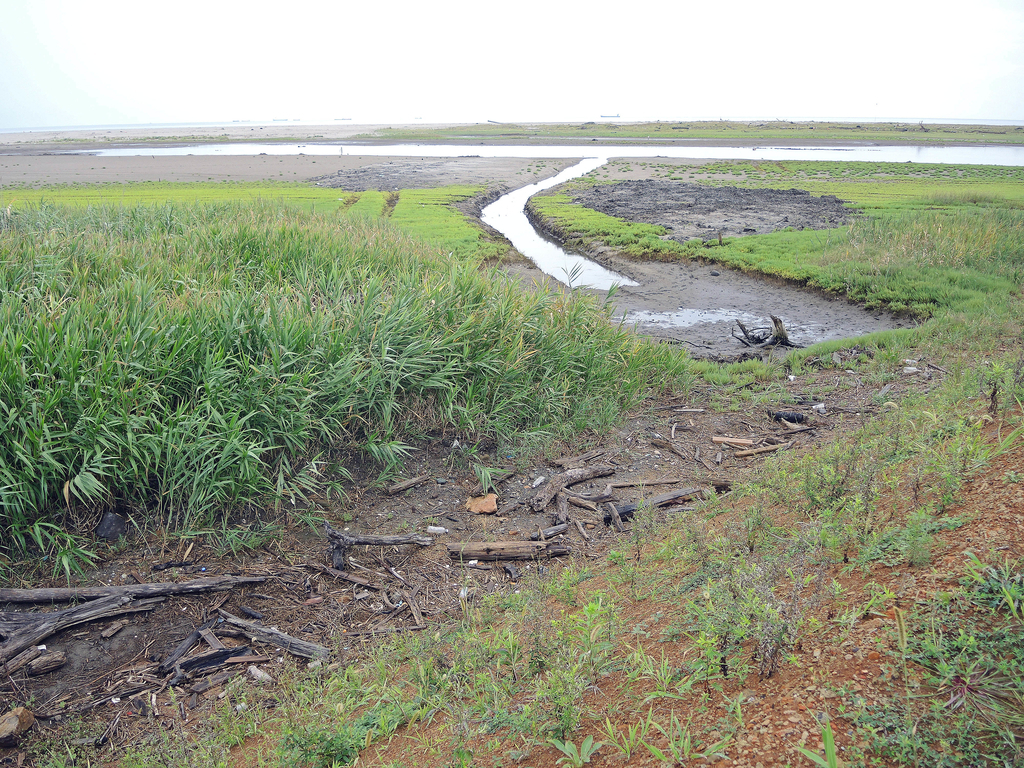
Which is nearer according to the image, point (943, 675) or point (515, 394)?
point (943, 675)

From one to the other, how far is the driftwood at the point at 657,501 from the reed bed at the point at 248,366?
1848 millimetres

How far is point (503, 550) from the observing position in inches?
230

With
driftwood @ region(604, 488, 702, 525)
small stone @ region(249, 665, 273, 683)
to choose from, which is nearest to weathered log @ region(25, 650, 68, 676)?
small stone @ region(249, 665, 273, 683)

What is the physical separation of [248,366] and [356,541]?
7.55ft

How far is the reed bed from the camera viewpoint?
5.52m

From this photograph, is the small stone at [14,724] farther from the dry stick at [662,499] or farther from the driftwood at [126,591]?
the dry stick at [662,499]

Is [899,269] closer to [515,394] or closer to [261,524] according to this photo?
[515,394]

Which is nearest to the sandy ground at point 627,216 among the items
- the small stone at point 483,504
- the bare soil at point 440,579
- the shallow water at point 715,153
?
the bare soil at point 440,579

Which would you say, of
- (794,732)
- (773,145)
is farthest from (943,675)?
(773,145)

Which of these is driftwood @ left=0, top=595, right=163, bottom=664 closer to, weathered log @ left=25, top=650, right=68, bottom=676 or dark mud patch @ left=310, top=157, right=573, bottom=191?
weathered log @ left=25, top=650, right=68, bottom=676

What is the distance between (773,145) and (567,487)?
88.7 meters

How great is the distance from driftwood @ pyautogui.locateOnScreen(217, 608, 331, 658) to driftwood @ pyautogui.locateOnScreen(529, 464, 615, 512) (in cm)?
283

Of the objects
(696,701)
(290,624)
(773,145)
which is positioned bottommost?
(290,624)

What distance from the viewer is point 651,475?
7.33 metres
